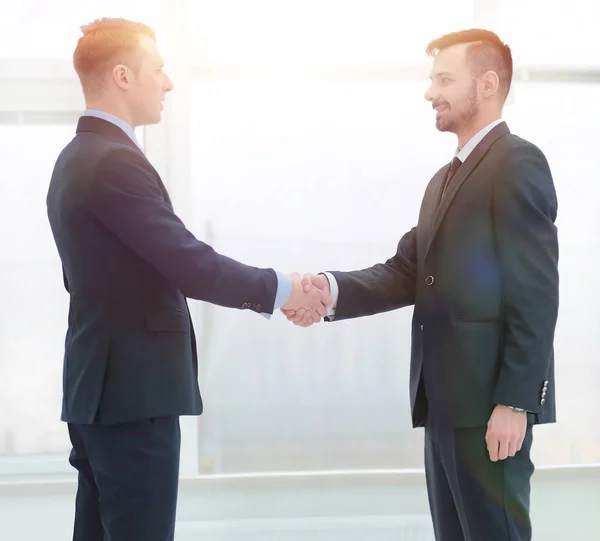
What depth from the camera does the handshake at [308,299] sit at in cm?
195

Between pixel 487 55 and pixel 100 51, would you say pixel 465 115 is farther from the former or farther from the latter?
pixel 100 51

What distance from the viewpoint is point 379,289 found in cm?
207

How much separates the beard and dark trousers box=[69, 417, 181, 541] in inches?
42.7

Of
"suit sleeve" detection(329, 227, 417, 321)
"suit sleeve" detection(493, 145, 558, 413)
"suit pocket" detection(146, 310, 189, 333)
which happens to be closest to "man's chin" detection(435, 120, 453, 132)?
"suit sleeve" detection(493, 145, 558, 413)

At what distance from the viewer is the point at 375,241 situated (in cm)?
253

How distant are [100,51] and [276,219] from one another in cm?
103

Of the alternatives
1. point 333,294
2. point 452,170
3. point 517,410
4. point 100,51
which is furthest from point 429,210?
point 100,51

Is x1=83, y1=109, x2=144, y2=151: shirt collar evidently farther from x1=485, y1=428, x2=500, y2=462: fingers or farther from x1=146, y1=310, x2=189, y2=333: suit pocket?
x1=485, y1=428, x2=500, y2=462: fingers

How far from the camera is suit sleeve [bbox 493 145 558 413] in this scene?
4.78 ft

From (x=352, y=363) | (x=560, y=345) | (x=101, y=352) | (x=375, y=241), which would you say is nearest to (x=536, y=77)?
(x=375, y=241)

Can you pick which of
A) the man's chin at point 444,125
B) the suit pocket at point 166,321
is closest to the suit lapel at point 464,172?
the man's chin at point 444,125

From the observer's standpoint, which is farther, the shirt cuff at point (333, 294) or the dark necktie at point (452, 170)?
the shirt cuff at point (333, 294)

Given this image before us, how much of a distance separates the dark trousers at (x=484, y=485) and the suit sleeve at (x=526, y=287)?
0.15 metres

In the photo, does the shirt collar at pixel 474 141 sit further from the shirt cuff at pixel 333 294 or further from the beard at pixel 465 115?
the shirt cuff at pixel 333 294
